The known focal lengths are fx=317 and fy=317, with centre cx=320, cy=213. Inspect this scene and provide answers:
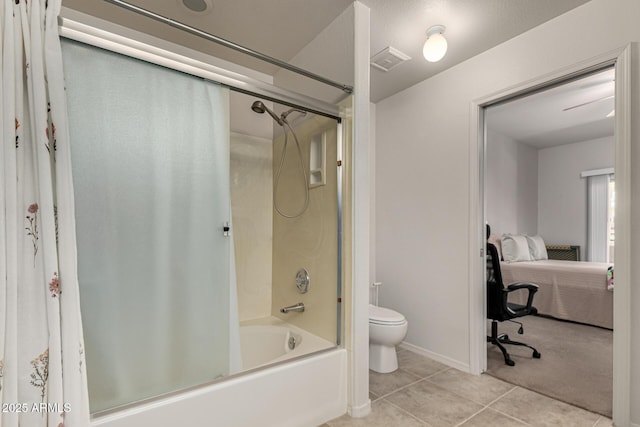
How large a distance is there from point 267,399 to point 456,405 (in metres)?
1.17

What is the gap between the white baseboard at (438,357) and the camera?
7.82 ft

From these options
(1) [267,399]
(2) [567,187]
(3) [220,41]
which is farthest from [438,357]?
(2) [567,187]

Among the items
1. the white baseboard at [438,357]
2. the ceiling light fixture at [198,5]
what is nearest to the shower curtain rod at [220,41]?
the ceiling light fixture at [198,5]

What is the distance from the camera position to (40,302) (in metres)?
1.01

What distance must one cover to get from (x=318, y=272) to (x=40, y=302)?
1.40 metres

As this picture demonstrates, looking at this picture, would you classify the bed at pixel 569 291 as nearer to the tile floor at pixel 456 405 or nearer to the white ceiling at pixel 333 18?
the tile floor at pixel 456 405

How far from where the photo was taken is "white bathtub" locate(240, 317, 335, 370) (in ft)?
6.32

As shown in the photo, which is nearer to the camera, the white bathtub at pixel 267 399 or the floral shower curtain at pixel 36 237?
the floral shower curtain at pixel 36 237

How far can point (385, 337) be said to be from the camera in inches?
90.7

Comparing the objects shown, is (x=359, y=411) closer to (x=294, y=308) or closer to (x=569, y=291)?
(x=294, y=308)

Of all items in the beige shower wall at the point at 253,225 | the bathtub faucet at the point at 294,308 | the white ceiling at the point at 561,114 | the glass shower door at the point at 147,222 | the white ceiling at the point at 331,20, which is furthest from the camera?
the white ceiling at the point at 561,114

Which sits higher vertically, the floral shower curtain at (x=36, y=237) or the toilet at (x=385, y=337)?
the floral shower curtain at (x=36, y=237)

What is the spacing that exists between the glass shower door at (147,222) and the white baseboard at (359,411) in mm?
790

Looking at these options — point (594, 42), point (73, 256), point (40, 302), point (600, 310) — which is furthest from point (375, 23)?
point (600, 310)
